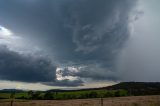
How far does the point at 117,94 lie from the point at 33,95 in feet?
134

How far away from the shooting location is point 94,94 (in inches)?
4843

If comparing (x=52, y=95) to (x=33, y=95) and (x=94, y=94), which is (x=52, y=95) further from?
(x=94, y=94)

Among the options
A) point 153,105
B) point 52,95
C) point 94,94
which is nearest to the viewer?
point 153,105

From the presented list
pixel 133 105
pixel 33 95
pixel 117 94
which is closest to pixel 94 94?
pixel 117 94

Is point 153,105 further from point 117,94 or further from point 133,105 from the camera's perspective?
point 117,94

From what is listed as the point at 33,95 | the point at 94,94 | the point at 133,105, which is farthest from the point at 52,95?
the point at 133,105

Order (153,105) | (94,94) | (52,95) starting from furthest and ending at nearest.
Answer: (94,94) → (52,95) → (153,105)

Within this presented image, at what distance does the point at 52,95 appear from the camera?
371 ft

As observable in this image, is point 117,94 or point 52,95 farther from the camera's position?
point 117,94

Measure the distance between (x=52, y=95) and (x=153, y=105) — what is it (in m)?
66.8

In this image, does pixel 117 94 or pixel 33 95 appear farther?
pixel 117 94

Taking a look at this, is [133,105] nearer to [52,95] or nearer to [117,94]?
[52,95]

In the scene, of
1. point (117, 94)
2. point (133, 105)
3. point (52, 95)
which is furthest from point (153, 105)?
point (117, 94)

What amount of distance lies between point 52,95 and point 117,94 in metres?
33.3
